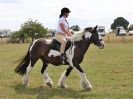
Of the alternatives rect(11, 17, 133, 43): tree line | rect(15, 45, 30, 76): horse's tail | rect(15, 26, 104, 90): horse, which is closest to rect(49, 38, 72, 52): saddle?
rect(15, 26, 104, 90): horse

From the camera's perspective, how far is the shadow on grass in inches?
429

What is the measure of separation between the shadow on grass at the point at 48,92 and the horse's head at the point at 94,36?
5.64ft

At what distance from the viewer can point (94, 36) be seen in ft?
39.9

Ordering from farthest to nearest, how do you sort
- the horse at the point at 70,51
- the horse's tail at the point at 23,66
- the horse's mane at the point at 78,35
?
the horse's tail at the point at 23,66 → the horse's mane at the point at 78,35 → the horse at the point at 70,51

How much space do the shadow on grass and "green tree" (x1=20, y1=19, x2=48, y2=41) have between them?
53.1 metres

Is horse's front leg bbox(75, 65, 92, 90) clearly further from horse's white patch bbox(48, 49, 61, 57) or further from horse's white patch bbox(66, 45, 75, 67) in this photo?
horse's white patch bbox(48, 49, 61, 57)

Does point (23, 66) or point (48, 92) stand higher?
point (23, 66)

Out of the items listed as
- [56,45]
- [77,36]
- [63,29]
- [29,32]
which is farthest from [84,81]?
[29,32]

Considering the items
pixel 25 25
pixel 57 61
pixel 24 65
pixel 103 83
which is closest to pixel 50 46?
pixel 57 61

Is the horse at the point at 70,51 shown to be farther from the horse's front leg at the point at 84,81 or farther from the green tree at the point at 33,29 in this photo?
the green tree at the point at 33,29

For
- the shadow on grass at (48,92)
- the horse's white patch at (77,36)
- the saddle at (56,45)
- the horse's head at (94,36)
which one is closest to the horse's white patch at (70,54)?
the saddle at (56,45)

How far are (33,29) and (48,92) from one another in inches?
2169

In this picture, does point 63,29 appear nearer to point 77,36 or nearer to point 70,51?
point 77,36

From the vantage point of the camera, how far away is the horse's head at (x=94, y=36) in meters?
12.1
